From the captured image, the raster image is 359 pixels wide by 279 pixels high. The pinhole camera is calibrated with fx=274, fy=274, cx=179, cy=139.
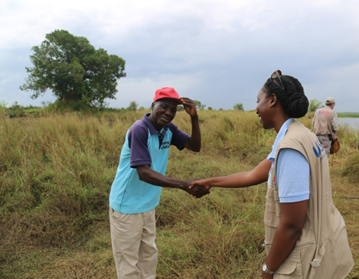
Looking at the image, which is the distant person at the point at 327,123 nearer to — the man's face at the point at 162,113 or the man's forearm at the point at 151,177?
the man's face at the point at 162,113

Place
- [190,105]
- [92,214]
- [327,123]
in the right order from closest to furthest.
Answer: [190,105], [92,214], [327,123]

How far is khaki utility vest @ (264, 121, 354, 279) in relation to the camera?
4.03 ft

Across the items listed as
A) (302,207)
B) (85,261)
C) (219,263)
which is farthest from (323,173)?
(85,261)

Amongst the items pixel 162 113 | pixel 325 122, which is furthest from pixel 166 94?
pixel 325 122

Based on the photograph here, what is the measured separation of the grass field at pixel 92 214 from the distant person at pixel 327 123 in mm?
775

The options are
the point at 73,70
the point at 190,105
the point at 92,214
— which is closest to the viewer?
the point at 190,105

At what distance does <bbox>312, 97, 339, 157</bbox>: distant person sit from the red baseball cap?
6196 mm

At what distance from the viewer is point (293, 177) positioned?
1182 millimetres

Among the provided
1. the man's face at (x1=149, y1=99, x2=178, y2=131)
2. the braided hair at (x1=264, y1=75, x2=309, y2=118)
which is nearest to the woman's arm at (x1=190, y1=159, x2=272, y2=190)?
the braided hair at (x1=264, y1=75, x2=309, y2=118)

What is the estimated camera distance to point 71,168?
15.7 feet

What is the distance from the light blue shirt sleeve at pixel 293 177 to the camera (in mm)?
1177

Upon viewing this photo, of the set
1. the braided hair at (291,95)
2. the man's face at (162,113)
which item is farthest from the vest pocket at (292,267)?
the man's face at (162,113)

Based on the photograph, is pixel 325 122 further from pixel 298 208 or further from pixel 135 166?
pixel 298 208

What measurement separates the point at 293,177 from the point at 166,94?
1.26 metres
